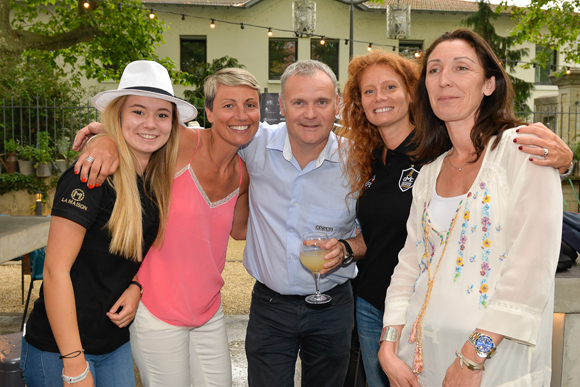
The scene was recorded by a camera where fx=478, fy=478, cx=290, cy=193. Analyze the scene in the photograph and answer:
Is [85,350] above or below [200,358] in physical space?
above

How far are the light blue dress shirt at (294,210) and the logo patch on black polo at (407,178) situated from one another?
401 mm

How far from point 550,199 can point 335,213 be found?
1360 millimetres

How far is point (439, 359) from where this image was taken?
5.65ft

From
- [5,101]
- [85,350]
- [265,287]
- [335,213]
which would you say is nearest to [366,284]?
[335,213]

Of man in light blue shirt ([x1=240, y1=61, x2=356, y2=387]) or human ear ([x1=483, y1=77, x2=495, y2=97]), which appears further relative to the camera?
man in light blue shirt ([x1=240, y1=61, x2=356, y2=387])

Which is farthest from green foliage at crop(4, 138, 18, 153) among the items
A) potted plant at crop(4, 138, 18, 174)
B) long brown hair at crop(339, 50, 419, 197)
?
long brown hair at crop(339, 50, 419, 197)

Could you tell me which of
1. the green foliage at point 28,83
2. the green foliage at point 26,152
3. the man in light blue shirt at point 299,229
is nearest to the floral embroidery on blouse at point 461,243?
the man in light blue shirt at point 299,229

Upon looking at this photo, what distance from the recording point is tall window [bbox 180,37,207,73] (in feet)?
63.4

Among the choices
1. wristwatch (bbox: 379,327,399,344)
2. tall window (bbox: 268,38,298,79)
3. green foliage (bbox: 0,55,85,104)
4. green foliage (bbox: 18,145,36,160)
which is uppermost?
tall window (bbox: 268,38,298,79)

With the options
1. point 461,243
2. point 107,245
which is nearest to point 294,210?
point 107,245

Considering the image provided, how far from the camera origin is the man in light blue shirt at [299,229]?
8.91 feet

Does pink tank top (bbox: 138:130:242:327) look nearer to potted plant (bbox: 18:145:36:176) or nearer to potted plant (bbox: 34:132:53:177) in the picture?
potted plant (bbox: 34:132:53:177)

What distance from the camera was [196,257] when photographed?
2504 mm

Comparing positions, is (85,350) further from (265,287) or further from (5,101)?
(5,101)
